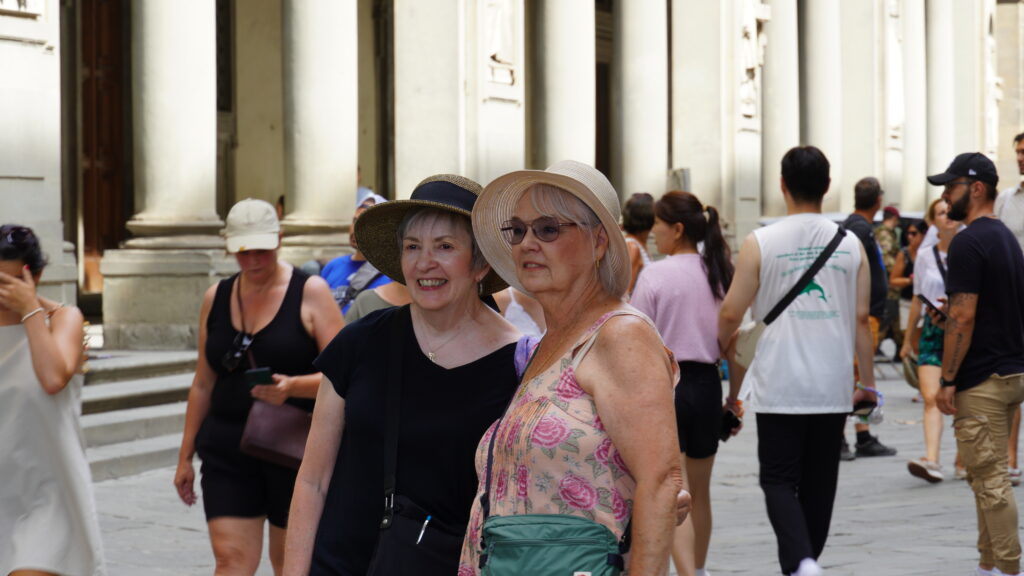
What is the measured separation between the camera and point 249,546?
5449 millimetres

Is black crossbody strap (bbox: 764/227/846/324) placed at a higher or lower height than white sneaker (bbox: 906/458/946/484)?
higher

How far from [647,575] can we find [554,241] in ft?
2.41

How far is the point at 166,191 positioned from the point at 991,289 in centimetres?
809

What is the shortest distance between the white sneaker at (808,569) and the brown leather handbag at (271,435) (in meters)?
1.97

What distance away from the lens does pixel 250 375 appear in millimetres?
5348

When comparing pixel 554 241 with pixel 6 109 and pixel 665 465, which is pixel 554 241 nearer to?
pixel 665 465

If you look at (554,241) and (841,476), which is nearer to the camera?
(554,241)

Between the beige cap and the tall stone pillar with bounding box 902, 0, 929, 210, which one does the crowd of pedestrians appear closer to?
the beige cap

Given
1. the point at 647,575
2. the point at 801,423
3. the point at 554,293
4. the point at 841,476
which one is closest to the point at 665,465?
the point at 647,575

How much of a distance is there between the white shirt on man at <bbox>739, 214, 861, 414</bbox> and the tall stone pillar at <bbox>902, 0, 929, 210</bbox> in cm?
2591

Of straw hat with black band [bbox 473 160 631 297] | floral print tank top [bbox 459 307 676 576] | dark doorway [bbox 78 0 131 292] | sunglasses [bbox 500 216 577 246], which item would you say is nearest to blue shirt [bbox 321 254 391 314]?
straw hat with black band [bbox 473 160 631 297]

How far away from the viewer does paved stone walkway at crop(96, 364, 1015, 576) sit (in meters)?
7.39

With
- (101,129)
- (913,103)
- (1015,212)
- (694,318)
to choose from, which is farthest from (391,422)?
(913,103)

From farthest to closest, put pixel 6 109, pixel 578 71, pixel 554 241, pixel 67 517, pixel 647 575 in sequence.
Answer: pixel 578 71
pixel 6 109
pixel 67 517
pixel 554 241
pixel 647 575
